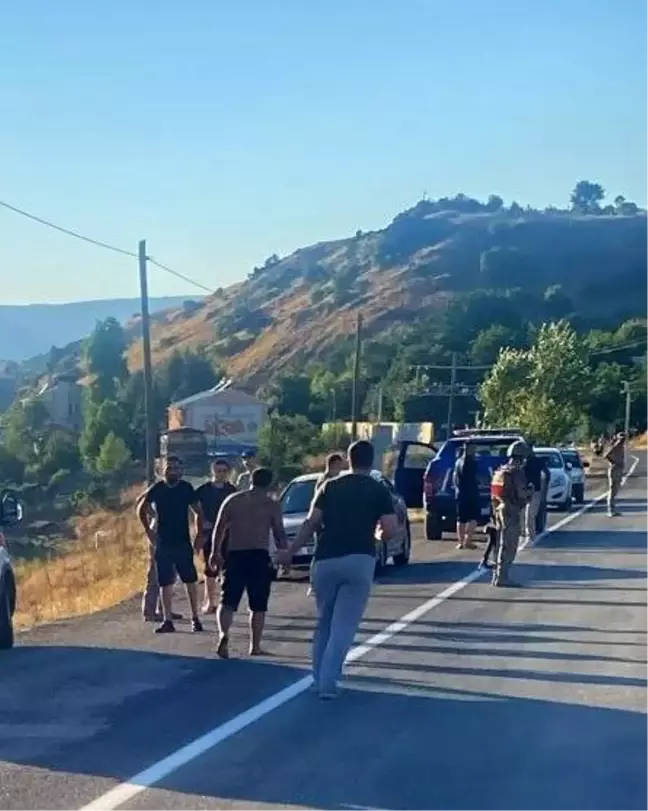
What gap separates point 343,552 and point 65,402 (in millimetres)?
125894

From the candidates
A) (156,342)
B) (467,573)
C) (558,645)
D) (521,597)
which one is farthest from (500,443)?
(156,342)

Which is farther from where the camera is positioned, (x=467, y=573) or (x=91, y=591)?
(x=91, y=591)

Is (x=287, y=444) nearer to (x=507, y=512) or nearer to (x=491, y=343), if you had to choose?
(x=491, y=343)

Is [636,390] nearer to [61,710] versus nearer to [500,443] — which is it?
[500,443]

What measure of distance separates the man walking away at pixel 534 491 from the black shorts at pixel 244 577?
489 inches

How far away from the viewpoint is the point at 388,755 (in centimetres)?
934

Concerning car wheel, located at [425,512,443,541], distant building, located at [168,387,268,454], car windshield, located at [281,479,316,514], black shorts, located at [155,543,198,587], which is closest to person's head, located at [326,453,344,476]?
black shorts, located at [155,543,198,587]

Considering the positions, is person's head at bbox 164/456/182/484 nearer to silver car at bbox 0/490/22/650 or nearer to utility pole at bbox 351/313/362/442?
silver car at bbox 0/490/22/650

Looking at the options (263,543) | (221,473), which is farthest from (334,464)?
(221,473)

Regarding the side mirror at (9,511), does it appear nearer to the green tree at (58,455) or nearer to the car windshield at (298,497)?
the car windshield at (298,497)

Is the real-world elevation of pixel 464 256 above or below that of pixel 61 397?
above

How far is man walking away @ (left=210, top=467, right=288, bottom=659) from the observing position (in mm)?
13672

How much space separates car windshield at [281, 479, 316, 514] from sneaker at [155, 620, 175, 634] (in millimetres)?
7361

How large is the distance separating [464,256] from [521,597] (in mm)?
174830
